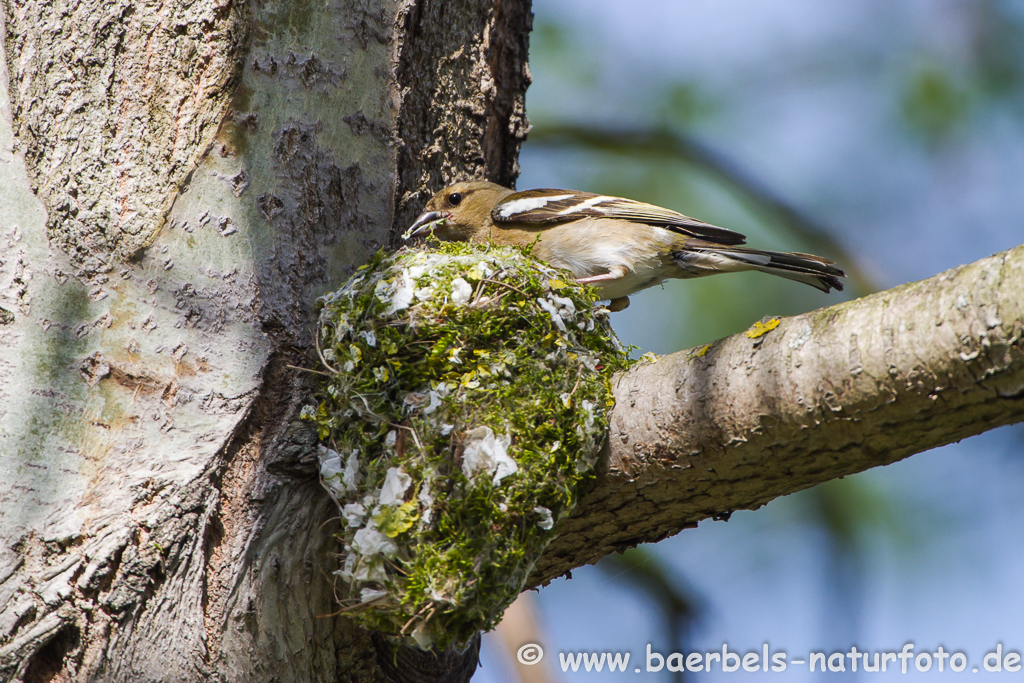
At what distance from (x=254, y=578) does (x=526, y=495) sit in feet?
2.90

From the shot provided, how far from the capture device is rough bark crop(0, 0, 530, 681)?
2.40 metres

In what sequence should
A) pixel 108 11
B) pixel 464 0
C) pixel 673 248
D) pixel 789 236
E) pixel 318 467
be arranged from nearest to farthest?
pixel 318 467 → pixel 108 11 → pixel 464 0 → pixel 673 248 → pixel 789 236

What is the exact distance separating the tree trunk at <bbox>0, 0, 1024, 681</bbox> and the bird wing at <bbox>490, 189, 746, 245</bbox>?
1.55 metres

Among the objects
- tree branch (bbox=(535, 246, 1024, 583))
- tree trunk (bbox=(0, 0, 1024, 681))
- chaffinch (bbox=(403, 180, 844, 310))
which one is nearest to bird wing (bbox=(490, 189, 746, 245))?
chaffinch (bbox=(403, 180, 844, 310))

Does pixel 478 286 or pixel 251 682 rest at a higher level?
pixel 478 286

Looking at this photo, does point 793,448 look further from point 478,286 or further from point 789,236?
point 789,236

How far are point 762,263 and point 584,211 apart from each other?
3.41 feet

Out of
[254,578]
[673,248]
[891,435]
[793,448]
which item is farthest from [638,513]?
[673,248]

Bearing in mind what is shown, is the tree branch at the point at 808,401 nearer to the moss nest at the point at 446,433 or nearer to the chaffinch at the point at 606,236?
the moss nest at the point at 446,433

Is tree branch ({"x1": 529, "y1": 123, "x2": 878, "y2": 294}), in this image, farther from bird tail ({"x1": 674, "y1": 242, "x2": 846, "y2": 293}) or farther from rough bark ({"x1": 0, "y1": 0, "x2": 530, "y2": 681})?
rough bark ({"x1": 0, "y1": 0, "x2": 530, "y2": 681})

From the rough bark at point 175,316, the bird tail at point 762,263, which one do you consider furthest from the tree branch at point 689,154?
the rough bark at point 175,316

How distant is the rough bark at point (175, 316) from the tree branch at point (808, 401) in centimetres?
103

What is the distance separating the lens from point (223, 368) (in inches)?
104

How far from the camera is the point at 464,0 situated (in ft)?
11.7
